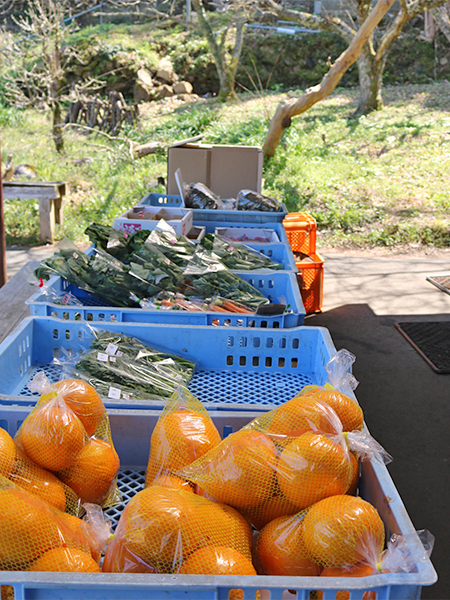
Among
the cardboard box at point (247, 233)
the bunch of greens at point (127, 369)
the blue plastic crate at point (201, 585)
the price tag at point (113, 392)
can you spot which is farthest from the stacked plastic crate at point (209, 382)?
the cardboard box at point (247, 233)

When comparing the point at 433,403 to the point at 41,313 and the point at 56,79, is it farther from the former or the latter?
the point at 56,79

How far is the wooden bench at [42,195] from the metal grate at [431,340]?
5.05 metres

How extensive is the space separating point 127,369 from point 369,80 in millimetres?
12376

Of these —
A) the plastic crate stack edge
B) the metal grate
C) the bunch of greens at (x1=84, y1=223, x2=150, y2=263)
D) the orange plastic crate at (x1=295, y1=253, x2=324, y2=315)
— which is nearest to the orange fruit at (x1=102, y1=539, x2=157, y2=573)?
the bunch of greens at (x1=84, y1=223, x2=150, y2=263)

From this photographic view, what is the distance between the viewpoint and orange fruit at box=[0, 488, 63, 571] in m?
1.10

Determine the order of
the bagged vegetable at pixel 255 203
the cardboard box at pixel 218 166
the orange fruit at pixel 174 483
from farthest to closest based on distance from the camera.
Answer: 1. the cardboard box at pixel 218 166
2. the bagged vegetable at pixel 255 203
3. the orange fruit at pixel 174 483

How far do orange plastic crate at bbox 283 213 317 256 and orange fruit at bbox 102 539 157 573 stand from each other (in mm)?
4674

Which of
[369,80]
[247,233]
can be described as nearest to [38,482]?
[247,233]

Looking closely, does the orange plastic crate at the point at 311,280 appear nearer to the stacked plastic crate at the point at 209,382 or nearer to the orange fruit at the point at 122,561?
the stacked plastic crate at the point at 209,382

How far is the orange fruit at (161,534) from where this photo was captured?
1107 mm

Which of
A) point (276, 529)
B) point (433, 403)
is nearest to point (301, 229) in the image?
point (433, 403)

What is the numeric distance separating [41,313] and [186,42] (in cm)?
1810

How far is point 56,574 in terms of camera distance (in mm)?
1008

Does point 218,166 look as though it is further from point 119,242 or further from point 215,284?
point 215,284
